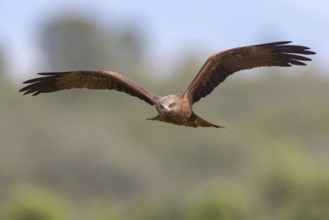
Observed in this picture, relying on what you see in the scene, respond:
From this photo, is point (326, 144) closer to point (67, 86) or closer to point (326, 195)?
point (326, 195)

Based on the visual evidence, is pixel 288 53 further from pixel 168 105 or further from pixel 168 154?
pixel 168 154

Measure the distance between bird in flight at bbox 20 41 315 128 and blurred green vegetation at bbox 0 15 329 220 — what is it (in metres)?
25.1

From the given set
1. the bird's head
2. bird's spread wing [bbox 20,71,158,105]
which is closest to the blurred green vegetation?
bird's spread wing [bbox 20,71,158,105]

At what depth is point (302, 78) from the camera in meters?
96.1

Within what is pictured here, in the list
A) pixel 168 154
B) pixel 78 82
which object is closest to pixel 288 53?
pixel 78 82

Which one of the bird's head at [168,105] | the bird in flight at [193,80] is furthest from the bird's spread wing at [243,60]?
the bird's head at [168,105]

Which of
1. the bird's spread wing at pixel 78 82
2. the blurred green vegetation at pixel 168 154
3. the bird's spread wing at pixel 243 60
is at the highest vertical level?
the bird's spread wing at pixel 243 60

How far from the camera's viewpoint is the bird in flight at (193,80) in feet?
50.0

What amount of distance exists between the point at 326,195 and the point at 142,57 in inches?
2999

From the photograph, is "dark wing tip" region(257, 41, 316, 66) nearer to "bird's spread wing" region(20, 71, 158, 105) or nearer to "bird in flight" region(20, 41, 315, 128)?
"bird in flight" region(20, 41, 315, 128)

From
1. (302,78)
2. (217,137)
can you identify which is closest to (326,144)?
(217,137)

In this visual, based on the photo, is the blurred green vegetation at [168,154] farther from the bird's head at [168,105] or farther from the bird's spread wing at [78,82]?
the bird's head at [168,105]

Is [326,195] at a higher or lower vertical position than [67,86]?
lower

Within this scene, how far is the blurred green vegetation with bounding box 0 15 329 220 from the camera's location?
52.1 meters
